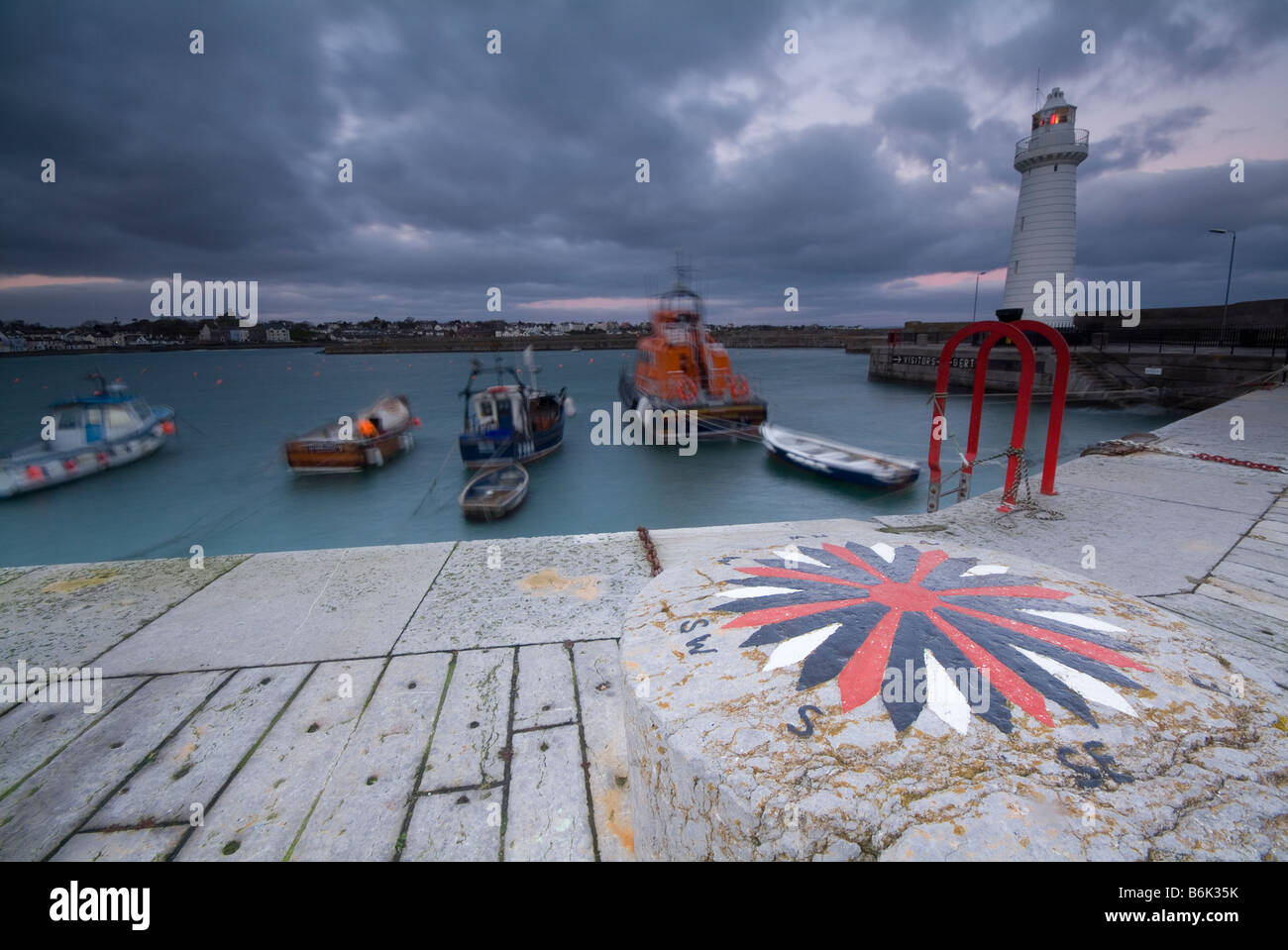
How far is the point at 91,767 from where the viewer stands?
2.68 metres

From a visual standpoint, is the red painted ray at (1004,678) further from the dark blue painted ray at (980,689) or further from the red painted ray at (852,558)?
the red painted ray at (852,558)

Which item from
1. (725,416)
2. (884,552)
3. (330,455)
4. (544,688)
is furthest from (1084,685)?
(330,455)

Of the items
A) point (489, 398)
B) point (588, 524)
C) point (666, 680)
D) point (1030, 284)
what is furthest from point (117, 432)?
point (1030, 284)

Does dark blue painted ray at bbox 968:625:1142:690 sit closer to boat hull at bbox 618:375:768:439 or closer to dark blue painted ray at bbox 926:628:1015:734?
dark blue painted ray at bbox 926:628:1015:734

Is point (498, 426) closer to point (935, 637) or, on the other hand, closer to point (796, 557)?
point (796, 557)

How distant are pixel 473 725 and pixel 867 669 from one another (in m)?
2.09

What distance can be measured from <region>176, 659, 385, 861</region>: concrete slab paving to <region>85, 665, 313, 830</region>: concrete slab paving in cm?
9

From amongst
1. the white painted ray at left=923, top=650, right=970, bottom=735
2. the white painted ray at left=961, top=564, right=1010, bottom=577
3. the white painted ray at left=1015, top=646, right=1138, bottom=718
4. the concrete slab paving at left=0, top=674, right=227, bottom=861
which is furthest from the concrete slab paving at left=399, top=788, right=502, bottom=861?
the white painted ray at left=961, top=564, right=1010, bottom=577

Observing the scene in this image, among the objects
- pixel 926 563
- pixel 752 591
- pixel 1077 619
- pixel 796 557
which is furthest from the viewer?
pixel 796 557

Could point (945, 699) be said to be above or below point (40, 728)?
above

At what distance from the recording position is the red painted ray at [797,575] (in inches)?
107

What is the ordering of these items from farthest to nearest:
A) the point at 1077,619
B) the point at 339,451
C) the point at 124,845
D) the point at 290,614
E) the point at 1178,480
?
1. the point at 339,451
2. the point at 1178,480
3. the point at 290,614
4. the point at 1077,619
5. the point at 124,845

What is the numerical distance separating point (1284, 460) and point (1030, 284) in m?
29.2
